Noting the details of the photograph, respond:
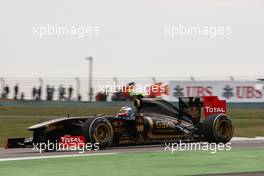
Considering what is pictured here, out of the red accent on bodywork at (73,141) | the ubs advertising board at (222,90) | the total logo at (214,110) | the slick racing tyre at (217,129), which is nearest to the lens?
the red accent on bodywork at (73,141)

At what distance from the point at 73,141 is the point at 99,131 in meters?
0.53

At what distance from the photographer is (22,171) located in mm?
9164

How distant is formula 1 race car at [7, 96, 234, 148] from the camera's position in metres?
12.7

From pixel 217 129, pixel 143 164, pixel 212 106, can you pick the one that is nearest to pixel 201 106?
pixel 212 106

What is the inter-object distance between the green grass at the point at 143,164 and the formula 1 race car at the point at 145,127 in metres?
1.45

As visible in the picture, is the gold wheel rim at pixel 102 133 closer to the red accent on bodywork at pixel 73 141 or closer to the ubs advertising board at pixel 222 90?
the red accent on bodywork at pixel 73 141

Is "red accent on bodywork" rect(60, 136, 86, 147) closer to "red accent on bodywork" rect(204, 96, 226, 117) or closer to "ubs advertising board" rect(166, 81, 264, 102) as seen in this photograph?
"red accent on bodywork" rect(204, 96, 226, 117)

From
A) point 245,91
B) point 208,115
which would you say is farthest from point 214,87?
point 208,115

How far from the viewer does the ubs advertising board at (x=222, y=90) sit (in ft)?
116

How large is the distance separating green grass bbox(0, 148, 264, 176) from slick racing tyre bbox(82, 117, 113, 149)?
1304 millimetres

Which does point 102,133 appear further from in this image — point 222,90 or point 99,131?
point 222,90

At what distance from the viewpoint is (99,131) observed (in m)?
12.8

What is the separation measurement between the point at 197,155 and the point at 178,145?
2614mm

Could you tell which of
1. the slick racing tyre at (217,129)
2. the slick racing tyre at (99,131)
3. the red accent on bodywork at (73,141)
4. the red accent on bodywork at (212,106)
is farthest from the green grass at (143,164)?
the red accent on bodywork at (212,106)
